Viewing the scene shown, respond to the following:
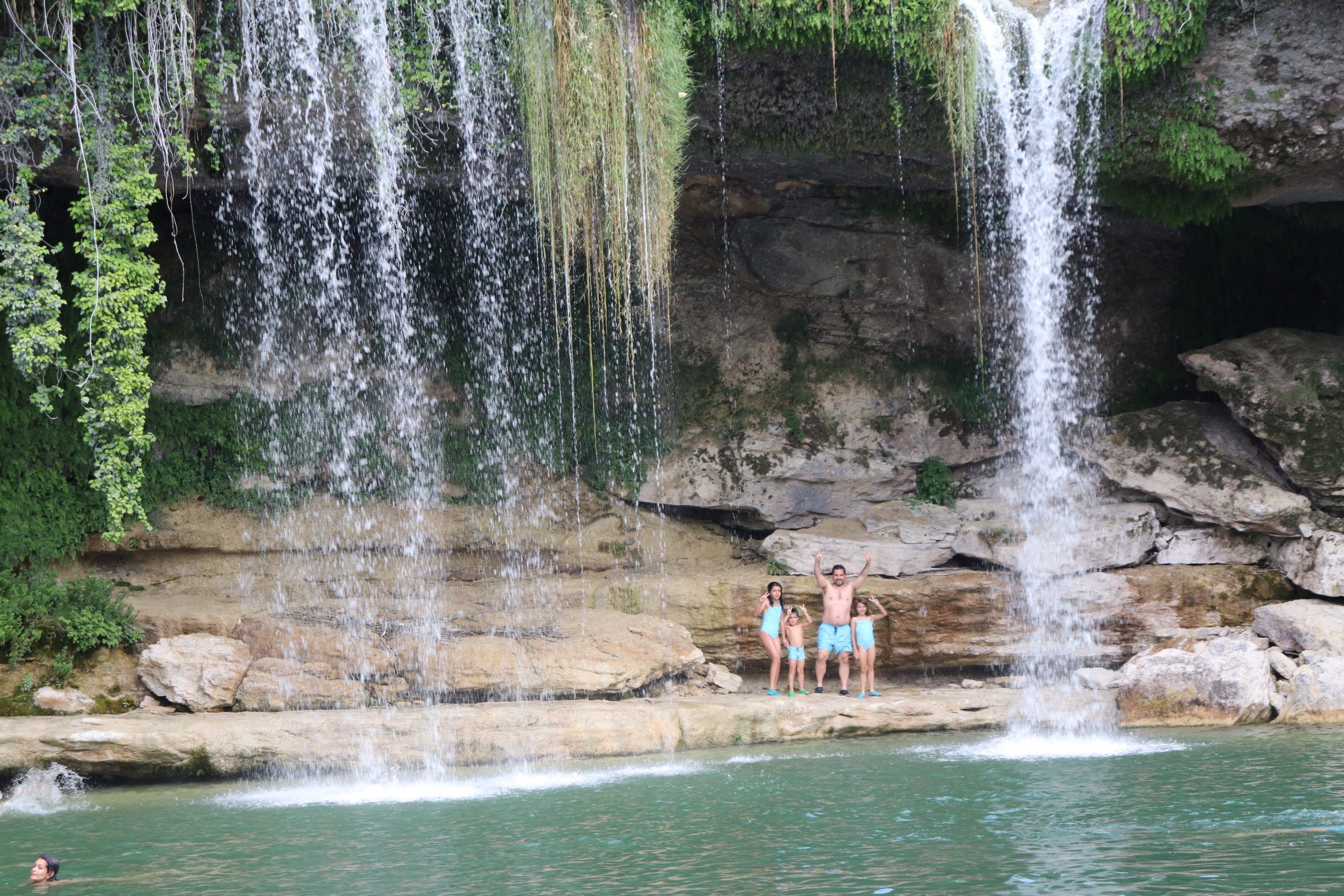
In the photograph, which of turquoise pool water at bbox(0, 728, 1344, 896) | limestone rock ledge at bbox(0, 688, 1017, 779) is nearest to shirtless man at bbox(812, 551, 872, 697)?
limestone rock ledge at bbox(0, 688, 1017, 779)

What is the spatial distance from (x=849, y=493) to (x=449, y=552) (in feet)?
15.3

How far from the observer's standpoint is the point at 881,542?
1282cm

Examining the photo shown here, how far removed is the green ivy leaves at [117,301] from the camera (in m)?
9.72

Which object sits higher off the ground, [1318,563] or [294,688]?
[1318,563]

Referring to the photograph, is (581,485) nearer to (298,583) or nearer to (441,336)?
(441,336)

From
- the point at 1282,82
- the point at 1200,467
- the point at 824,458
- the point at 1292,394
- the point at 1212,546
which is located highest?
the point at 1282,82

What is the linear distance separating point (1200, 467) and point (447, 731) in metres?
8.01

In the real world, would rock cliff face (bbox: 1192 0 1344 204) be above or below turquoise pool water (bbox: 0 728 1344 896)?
above

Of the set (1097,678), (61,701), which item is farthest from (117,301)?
(1097,678)

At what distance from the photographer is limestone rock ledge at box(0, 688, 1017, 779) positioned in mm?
8719

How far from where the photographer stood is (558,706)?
963 cm

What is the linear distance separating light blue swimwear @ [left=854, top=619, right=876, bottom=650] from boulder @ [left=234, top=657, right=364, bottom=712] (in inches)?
179

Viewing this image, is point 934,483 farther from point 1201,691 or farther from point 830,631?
point 1201,691

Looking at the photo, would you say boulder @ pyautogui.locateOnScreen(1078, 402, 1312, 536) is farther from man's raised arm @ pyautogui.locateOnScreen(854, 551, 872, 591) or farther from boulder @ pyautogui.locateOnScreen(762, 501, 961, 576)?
man's raised arm @ pyautogui.locateOnScreen(854, 551, 872, 591)
